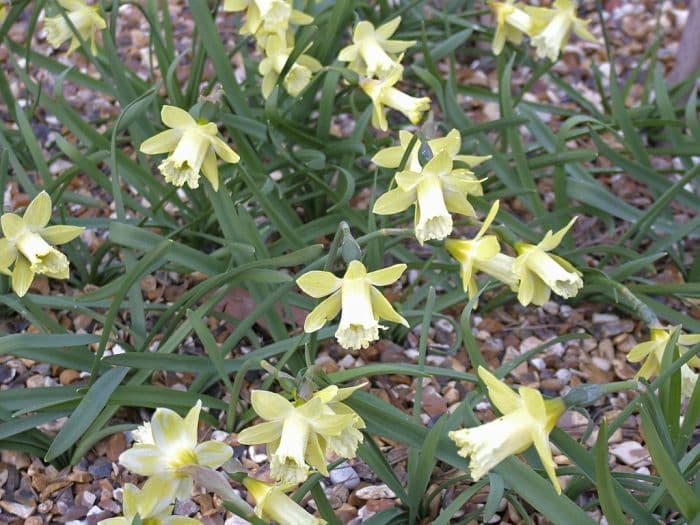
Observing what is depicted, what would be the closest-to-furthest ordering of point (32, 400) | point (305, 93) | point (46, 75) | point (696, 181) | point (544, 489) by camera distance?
point (544, 489)
point (32, 400)
point (305, 93)
point (696, 181)
point (46, 75)

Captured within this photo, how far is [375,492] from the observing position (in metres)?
2.31

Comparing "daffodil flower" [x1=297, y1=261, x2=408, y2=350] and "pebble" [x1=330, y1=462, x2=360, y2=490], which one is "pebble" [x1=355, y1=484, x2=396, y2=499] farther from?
"daffodil flower" [x1=297, y1=261, x2=408, y2=350]

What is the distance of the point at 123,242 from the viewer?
226cm

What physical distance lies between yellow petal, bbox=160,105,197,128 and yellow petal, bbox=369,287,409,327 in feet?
2.16

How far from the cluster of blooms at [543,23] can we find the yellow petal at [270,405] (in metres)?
1.81

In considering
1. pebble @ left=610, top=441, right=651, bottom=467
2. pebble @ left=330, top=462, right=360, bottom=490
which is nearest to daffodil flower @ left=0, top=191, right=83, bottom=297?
pebble @ left=330, top=462, right=360, bottom=490

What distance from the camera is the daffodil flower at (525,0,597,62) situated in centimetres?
301

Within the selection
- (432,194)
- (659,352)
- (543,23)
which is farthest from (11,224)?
(543,23)

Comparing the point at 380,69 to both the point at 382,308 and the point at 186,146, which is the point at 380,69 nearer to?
the point at 186,146

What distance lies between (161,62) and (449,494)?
1.67 m

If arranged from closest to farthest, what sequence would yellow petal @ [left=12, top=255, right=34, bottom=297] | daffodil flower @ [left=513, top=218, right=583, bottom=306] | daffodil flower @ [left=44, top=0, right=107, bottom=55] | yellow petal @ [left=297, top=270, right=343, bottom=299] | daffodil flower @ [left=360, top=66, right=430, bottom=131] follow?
yellow petal @ [left=297, top=270, right=343, bottom=299]
daffodil flower @ [left=513, top=218, right=583, bottom=306]
yellow petal @ [left=12, top=255, right=34, bottom=297]
daffodil flower @ [left=360, top=66, right=430, bottom=131]
daffodil flower @ [left=44, top=0, right=107, bottom=55]

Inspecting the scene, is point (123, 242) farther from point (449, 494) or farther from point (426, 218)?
point (449, 494)

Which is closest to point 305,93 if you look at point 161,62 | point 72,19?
point 161,62

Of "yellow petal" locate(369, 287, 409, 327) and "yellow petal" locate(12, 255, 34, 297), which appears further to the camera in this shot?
"yellow petal" locate(12, 255, 34, 297)
